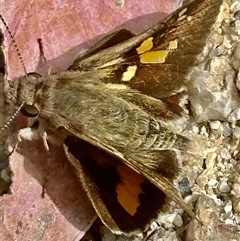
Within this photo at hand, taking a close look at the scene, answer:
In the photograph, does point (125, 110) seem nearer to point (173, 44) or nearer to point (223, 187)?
point (173, 44)

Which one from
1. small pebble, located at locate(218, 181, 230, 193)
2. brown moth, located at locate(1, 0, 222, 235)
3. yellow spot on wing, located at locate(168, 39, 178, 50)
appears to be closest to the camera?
brown moth, located at locate(1, 0, 222, 235)

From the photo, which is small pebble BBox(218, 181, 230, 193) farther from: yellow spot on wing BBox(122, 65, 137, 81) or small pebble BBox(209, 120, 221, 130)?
yellow spot on wing BBox(122, 65, 137, 81)

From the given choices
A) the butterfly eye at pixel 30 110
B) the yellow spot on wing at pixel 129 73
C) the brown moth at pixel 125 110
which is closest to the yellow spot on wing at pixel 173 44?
the brown moth at pixel 125 110

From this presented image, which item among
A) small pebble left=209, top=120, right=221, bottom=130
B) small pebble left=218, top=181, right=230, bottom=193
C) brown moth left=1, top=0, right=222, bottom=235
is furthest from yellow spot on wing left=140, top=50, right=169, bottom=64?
small pebble left=218, top=181, right=230, bottom=193

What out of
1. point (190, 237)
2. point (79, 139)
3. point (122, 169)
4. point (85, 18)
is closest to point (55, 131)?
point (79, 139)

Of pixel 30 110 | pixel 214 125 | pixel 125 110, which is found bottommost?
pixel 214 125

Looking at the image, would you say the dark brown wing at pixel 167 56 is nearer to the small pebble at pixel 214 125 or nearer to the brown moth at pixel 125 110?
the brown moth at pixel 125 110

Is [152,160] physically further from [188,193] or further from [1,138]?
[1,138]

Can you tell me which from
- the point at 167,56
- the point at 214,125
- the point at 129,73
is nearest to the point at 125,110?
the point at 129,73

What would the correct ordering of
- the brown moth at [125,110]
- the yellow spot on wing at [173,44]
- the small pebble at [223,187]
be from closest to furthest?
the brown moth at [125,110]
the yellow spot on wing at [173,44]
the small pebble at [223,187]
